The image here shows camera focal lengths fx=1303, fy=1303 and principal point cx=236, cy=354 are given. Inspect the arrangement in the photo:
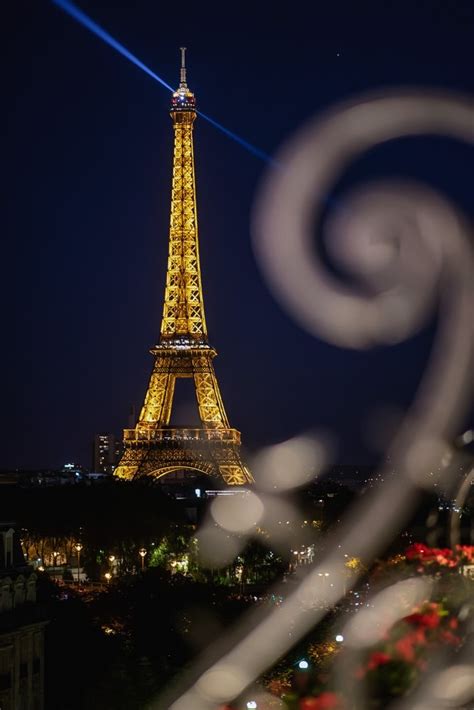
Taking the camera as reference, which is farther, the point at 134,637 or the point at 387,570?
the point at 134,637

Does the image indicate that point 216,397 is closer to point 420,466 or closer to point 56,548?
point 56,548

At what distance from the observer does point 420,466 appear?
60.3 metres

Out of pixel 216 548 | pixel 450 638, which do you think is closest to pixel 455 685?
pixel 450 638

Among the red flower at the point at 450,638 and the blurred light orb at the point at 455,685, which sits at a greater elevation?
the red flower at the point at 450,638

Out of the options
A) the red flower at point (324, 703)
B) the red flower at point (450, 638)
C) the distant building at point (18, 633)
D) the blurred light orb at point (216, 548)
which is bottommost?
the red flower at point (324, 703)

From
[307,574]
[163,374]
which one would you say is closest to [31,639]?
[307,574]

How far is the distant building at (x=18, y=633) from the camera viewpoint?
82.3 feet

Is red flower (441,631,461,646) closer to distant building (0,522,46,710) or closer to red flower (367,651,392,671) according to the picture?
red flower (367,651,392,671)

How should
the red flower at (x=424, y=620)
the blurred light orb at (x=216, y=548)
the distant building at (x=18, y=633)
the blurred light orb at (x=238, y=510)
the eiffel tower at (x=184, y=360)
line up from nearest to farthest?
1. the red flower at (x=424, y=620)
2. the distant building at (x=18, y=633)
3. the blurred light orb at (x=216, y=548)
4. the blurred light orb at (x=238, y=510)
5. the eiffel tower at (x=184, y=360)

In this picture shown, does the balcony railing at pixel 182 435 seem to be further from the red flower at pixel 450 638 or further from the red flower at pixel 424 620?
the red flower at pixel 424 620

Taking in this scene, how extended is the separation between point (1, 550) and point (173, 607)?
11891 millimetres

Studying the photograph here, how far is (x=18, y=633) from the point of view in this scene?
25734 mm

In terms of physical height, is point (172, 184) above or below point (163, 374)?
above

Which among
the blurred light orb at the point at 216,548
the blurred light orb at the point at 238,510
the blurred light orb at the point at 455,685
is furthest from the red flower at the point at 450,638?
the blurred light orb at the point at 238,510
